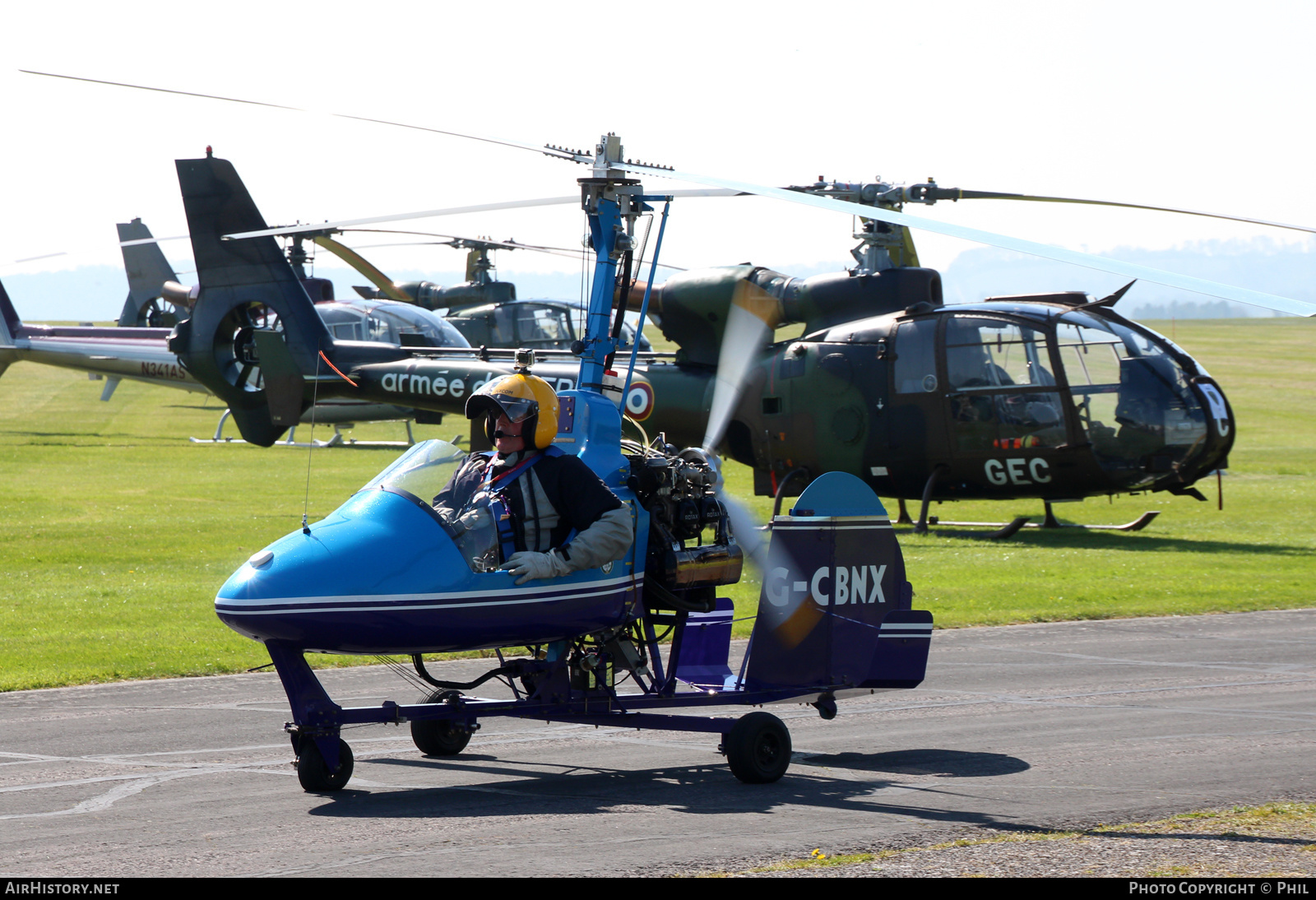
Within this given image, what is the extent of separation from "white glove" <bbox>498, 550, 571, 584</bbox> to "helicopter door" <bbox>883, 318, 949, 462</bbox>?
1237cm

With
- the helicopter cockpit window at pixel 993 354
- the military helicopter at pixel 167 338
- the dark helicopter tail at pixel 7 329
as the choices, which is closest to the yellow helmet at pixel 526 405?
the helicopter cockpit window at pixel 993 354

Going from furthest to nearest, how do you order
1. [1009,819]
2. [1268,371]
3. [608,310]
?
[1268,371] → [608,310] → [1009,819]

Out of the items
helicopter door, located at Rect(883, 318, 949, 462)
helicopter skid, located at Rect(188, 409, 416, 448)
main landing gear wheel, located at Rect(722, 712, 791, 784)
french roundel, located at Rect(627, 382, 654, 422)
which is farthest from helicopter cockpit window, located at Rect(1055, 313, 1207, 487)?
helicopter skid, located at Rect(188, 409, 416, 448)

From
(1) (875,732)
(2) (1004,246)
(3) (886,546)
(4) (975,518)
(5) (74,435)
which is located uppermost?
(2) (1004,246)

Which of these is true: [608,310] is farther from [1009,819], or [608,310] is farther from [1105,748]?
[1105,748]

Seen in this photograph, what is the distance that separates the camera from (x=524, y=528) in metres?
7.36

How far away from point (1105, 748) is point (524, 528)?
152 inches

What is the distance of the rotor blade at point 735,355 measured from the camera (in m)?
8.24

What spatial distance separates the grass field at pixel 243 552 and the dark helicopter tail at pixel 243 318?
6.47ft

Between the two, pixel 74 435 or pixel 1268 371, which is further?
pixel 1268 371

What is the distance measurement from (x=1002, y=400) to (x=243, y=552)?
1037 centimetres

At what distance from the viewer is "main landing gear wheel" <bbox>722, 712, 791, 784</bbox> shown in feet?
24.4
